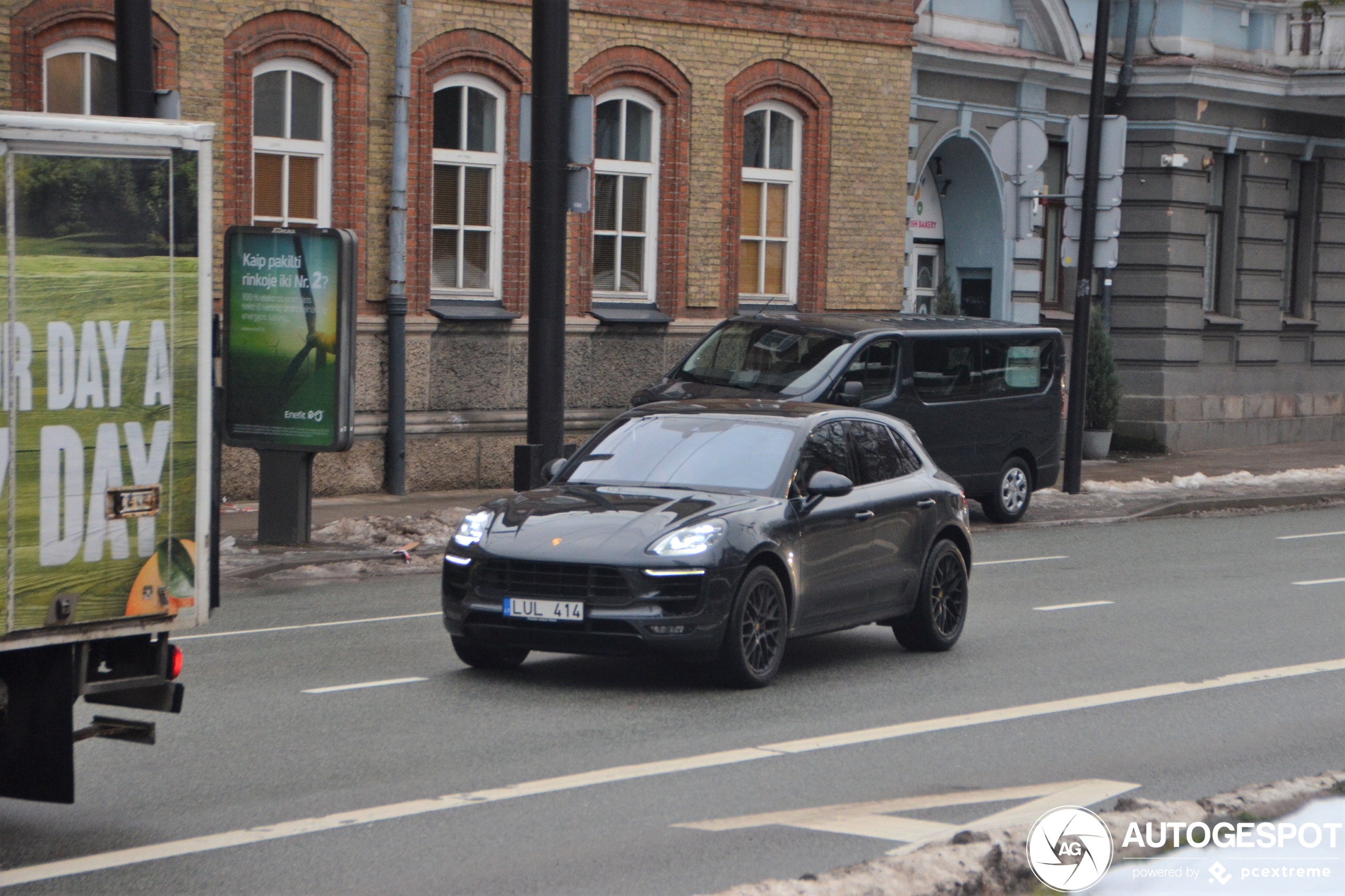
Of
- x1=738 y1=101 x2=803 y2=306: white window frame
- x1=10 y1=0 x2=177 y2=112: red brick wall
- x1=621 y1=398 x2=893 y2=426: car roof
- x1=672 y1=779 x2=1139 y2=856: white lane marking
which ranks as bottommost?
x1=672 y1=779 x2=1139 y2=856: white lane marking

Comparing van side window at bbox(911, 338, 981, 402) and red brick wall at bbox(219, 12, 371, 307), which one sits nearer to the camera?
van side window at bbox(911, 338, 981, 402)

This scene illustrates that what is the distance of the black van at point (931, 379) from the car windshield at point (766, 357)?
1 centimetres

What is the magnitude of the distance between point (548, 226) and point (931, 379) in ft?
16.0

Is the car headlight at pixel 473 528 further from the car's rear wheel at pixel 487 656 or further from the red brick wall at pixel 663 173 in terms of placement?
the red brick wall at pixel 663 173

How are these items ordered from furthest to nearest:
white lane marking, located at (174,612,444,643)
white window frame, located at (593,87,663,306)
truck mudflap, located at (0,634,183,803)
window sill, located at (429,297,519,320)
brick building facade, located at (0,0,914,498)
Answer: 1. white window frame, located at (593,87,663,306)
2. window sill, located at (429,297,519,320)
3. brick building facade, located at (0,0,914,498)
4. white lane marking, located at (174,612,444,643)
5. truck mudflap, located at (0,634,183,803)

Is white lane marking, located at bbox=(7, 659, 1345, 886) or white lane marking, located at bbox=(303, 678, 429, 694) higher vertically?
white lane marking, located at bbox=(7, 659, 1345, 886)

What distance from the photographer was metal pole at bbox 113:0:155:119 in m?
11.8

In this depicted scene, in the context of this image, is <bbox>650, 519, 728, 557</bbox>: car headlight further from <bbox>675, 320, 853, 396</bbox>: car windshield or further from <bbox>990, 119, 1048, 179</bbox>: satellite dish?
<bbox>990, 119, 1048, 179</bbox>: satellite dish

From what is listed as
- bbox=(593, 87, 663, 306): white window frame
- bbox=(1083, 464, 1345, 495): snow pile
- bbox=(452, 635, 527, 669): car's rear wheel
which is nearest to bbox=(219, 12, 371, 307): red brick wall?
bbox=(593, 87, 663, 306): white window frame

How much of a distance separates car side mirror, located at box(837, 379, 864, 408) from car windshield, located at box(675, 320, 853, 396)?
0.23m

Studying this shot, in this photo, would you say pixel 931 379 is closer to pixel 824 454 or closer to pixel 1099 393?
pixel 824 454

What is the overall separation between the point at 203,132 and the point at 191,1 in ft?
40.5

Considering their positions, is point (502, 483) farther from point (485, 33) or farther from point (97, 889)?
point (97, 889)

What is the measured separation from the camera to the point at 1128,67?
2805 cm
